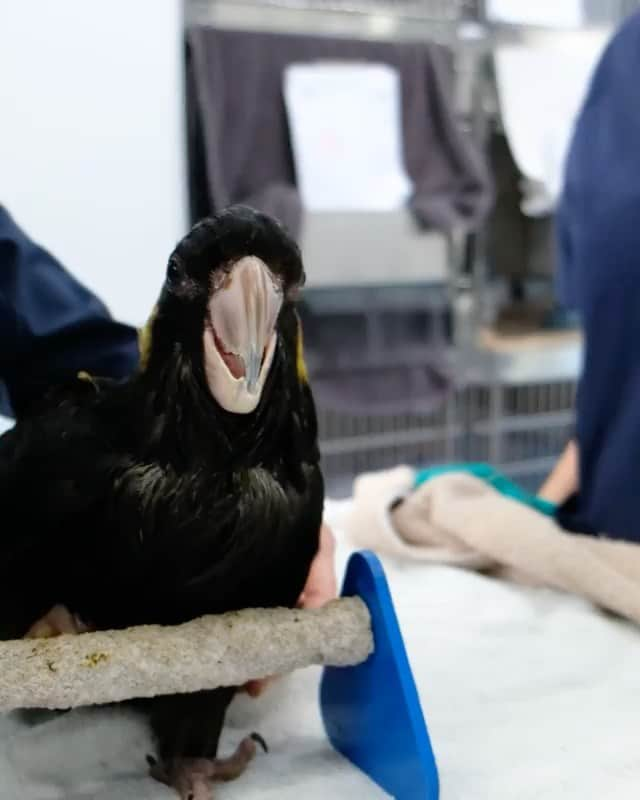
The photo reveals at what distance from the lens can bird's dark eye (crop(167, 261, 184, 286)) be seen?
40cm

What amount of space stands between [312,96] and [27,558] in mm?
972

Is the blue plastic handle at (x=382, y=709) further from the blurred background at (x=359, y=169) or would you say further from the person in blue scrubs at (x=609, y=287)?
the blurred background at (x=359, y=169)

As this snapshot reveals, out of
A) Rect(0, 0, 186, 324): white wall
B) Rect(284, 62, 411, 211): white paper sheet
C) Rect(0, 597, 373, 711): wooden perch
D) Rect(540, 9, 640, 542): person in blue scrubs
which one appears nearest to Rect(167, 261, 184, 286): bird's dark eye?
Rect(0, 597, 373, 711): wooden perch

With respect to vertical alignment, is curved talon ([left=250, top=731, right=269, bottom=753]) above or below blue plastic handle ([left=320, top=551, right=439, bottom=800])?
below

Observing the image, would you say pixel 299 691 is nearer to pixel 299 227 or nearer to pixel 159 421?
pixel 159 421

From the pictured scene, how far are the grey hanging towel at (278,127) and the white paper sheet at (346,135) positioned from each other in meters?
0.02

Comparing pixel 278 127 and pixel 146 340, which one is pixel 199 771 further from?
pixel 278 127

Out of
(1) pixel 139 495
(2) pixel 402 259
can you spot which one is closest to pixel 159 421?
(1) pixel 139 495

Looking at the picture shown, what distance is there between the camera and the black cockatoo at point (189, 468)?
0.39 meters

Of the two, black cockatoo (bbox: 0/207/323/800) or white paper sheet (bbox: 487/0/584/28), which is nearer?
black cockatoo (bbox: 0/207/323/800)

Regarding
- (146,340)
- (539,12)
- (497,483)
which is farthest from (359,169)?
(146,340)

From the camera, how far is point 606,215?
2.50 ft

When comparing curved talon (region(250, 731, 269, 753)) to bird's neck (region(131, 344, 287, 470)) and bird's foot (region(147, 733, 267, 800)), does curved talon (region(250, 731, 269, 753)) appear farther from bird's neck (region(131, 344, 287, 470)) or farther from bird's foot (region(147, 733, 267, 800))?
bird's neck (region(131, 344, 287, 470))

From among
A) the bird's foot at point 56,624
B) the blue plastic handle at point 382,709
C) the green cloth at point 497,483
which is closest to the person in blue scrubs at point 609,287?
the green cloth at point 497,483
